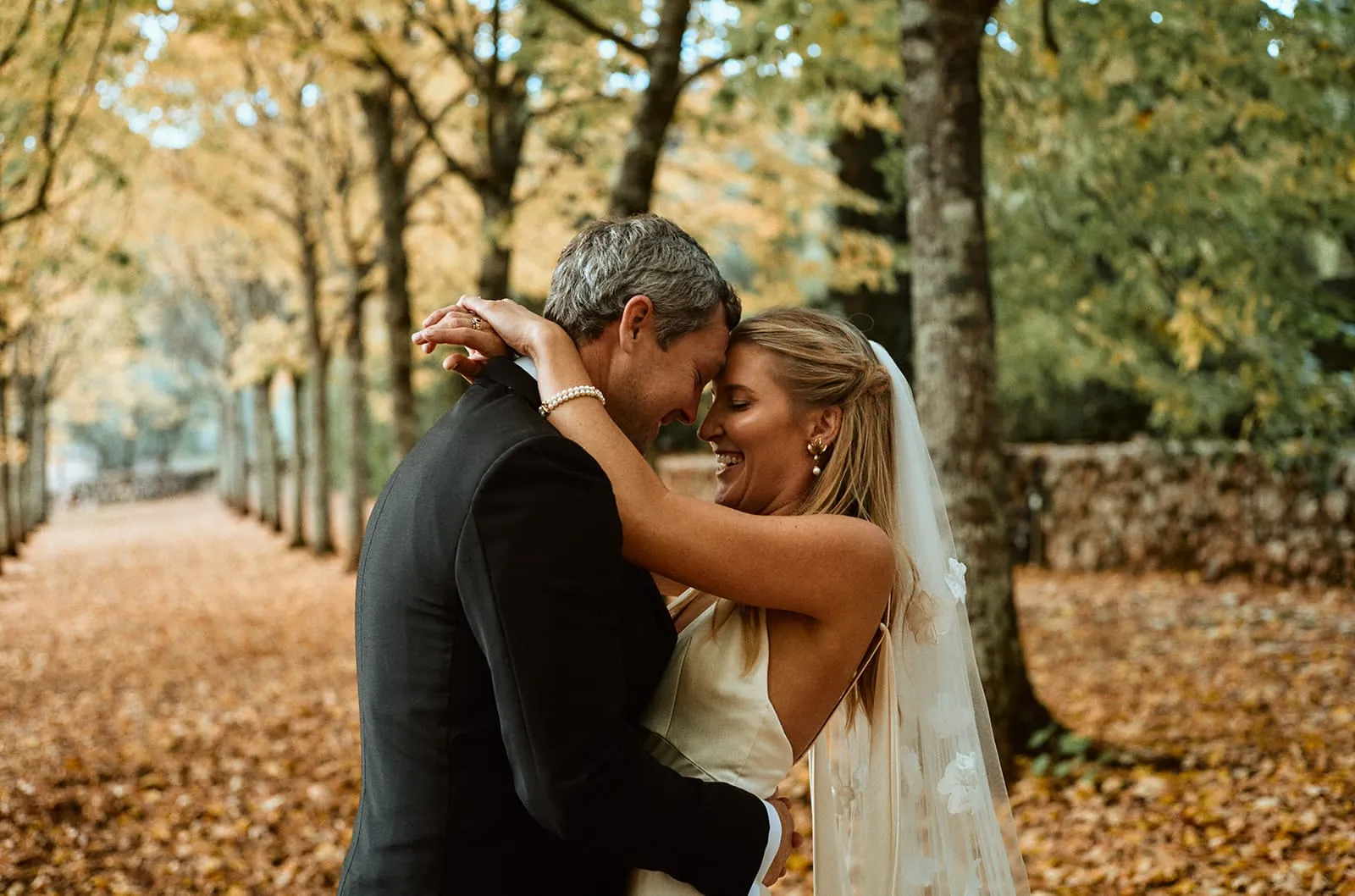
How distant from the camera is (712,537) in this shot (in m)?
2.28

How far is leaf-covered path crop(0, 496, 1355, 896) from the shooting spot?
541cm

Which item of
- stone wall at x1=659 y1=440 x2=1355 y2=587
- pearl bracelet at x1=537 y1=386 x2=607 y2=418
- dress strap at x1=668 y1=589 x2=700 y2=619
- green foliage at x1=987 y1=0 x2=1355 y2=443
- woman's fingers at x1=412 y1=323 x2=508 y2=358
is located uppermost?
green foliage at x1=987 y1=0 x2=1355 y2=443

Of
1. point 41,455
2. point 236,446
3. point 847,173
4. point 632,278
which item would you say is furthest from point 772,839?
point 236,446

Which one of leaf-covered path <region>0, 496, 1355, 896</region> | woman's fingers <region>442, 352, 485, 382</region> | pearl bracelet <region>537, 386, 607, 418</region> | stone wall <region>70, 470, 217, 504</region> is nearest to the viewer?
pearl bracelet <region>537, 386, 607, 418</region>

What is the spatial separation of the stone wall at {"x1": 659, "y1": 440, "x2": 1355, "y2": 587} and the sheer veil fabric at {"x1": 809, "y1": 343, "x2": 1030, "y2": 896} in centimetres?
1067

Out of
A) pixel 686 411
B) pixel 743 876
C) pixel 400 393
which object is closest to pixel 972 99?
pixel 686 411

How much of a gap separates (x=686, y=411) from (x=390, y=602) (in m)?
0.83

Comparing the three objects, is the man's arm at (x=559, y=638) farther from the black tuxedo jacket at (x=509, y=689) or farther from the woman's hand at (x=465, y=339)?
the woman's hand at (x=465, y=339)

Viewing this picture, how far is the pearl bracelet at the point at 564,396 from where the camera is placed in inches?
86.7

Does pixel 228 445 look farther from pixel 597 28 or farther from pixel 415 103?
pixel 597 28

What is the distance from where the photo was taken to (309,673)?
11344 millimetres

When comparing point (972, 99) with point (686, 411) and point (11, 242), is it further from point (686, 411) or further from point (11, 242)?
point (11, 242)

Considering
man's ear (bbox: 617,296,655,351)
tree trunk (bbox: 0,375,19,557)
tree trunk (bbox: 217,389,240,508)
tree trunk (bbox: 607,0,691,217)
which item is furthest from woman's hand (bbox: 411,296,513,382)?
tree trunk (bbox: 217,389,240,508)

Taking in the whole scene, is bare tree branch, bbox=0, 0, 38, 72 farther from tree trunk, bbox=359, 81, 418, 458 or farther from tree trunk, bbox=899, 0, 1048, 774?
tree trunk, bbox=359, 81, 418, 458
